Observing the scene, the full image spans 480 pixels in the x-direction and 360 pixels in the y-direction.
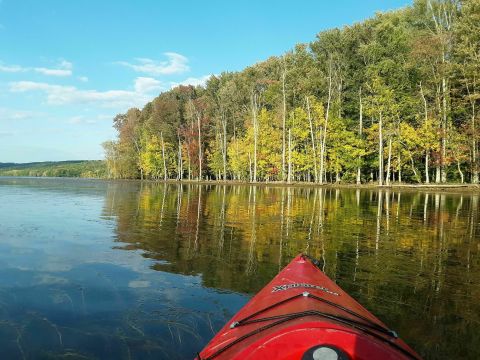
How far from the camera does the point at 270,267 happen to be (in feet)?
31.0

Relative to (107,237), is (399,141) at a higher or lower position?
higher

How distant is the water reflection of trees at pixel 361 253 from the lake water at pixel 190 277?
40 mm

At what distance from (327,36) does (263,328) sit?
55015 millimetres

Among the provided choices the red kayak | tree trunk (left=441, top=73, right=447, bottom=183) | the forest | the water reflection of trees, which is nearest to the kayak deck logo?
the red kayak

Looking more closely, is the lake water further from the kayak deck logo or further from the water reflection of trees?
the kayak deck logo

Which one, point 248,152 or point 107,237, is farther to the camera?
point 248,152

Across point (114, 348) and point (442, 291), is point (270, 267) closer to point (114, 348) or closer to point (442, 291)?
point (442, 291)

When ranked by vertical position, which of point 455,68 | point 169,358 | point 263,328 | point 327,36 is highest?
point 327,36

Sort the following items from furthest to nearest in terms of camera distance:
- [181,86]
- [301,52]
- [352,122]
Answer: [181,86] → [301,52] → [352,122]

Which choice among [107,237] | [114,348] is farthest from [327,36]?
[114,348]

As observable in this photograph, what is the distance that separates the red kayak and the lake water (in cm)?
158

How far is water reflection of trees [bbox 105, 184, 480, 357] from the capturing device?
6.71m

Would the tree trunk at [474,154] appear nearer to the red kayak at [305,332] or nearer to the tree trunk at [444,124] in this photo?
the tree trunk at [444,124]

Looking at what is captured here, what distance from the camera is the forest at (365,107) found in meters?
42.2
